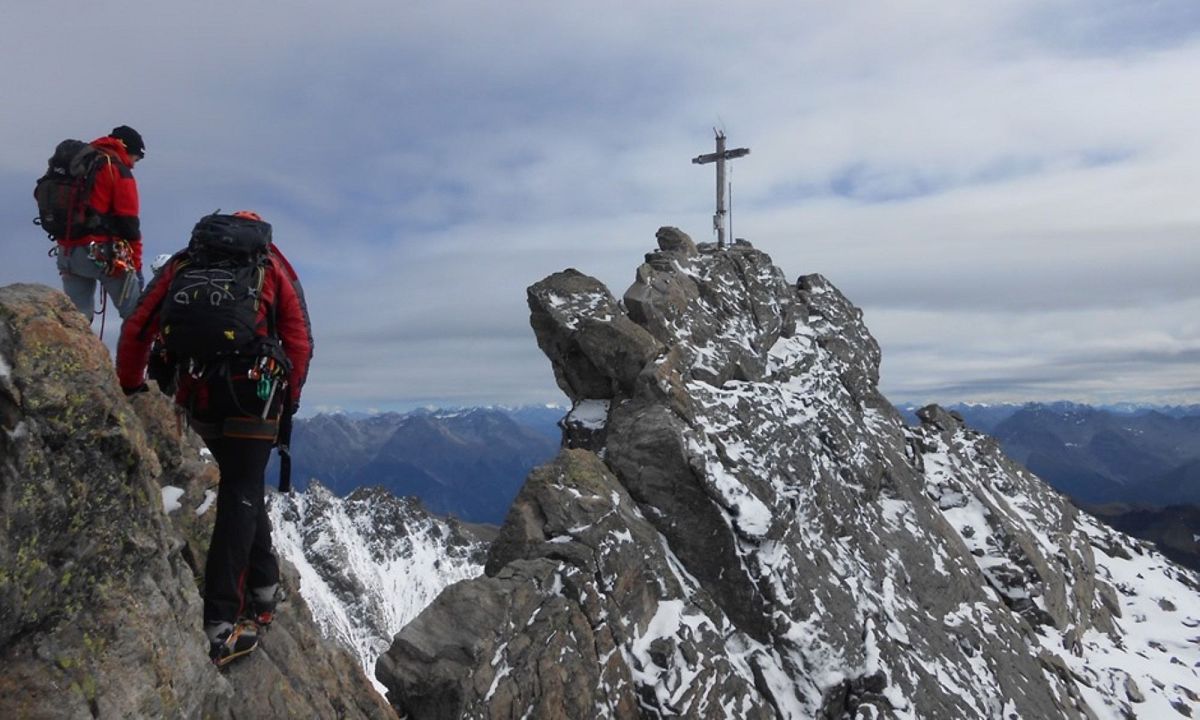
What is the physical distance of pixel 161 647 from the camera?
728 centimetres

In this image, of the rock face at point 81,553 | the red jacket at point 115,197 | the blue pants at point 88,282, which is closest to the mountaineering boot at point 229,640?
the rock face at point 81,553

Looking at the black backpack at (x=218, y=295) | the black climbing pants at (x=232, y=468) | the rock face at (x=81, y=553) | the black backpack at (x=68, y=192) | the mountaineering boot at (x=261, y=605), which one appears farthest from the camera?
the black backpack at (x=68, y=192)

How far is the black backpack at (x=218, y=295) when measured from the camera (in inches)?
313

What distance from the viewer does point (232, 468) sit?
8.35m

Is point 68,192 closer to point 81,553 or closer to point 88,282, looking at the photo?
point 88,282

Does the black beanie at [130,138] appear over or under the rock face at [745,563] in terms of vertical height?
over

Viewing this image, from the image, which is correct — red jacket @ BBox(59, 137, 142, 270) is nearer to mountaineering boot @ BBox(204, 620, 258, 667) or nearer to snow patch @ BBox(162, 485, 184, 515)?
snow patch @ BBox(162, 485, 184, 515)

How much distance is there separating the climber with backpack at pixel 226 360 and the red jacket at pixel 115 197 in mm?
4068

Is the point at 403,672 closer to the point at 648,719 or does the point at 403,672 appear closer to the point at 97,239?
the point at 648,719

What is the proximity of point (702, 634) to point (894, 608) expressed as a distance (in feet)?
30.5

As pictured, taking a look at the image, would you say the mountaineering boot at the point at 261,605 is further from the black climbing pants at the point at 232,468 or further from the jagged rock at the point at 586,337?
the jagged rock at the point at 586,337

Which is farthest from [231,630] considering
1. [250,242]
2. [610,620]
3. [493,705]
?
[610,620]

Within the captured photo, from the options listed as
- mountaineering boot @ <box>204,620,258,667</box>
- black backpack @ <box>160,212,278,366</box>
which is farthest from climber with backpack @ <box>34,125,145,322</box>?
mountaineering boot @ <box>204,620,258,667</box>

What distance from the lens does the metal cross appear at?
36406mm
